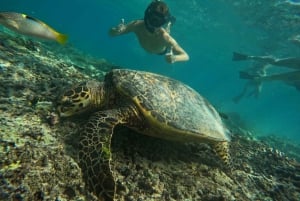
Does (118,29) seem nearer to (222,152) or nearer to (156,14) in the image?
(156,14)

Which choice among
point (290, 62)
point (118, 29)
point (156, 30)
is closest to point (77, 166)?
point (118, 29)

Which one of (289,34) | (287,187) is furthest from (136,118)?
(289,34)

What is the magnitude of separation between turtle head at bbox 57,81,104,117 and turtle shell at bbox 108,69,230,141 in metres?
0.39

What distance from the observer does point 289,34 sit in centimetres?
2464

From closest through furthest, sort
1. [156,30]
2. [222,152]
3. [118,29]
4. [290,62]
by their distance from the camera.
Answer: [222,152]
[118,29]
[156,30]
[290,62]

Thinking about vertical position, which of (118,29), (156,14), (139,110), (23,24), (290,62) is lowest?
(139,110)

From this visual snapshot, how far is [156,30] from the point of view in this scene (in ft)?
26.7

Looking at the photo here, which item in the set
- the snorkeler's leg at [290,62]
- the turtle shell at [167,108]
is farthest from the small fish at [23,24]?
the snorkeler's leg at [290,62]

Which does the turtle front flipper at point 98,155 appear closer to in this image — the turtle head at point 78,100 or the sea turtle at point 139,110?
the sea turtle at point 139,110

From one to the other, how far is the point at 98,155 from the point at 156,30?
5.92 m

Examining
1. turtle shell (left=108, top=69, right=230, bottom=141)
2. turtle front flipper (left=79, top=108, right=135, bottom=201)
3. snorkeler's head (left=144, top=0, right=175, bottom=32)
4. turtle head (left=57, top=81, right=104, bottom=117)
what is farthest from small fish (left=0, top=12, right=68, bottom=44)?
snorkeler's head (left=144, top=0, right=175, bottom=32)

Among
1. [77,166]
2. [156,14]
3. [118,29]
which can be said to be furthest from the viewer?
[118,29]

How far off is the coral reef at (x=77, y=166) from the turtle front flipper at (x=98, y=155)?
106 mm

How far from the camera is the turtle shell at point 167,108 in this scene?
3822 millimetres
